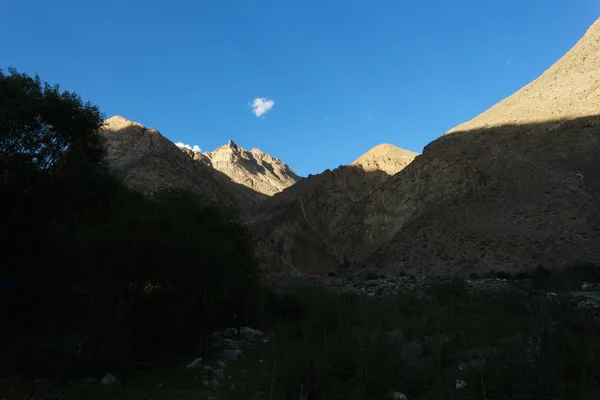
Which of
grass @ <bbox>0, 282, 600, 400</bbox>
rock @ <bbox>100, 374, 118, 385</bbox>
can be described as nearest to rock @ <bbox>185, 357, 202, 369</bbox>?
grass @ <bbox>0, 282, 600, 400</bbox>

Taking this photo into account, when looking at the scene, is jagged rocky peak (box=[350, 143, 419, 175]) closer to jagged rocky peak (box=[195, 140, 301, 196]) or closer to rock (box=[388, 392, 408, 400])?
jagged rocky peak (box=[195, 140, 301, 196])

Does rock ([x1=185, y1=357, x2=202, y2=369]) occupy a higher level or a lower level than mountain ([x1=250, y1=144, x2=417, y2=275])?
lower

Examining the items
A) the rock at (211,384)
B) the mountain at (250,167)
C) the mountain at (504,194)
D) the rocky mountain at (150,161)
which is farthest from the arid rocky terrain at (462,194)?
the mountain at (250,167)

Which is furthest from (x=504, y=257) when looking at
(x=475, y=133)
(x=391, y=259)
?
(x=475, y=133)

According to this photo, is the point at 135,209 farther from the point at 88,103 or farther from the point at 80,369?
the point at 88,103

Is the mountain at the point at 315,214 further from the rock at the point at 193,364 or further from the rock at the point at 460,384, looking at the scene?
the rock at the point at 460,384

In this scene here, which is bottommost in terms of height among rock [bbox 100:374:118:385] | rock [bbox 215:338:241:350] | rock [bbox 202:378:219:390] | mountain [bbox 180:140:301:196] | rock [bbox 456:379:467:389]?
rock [bbox 456:379:467:389]

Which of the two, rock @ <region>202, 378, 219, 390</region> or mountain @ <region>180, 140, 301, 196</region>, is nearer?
rock @ <region>202, 378, 219, 390</region>
